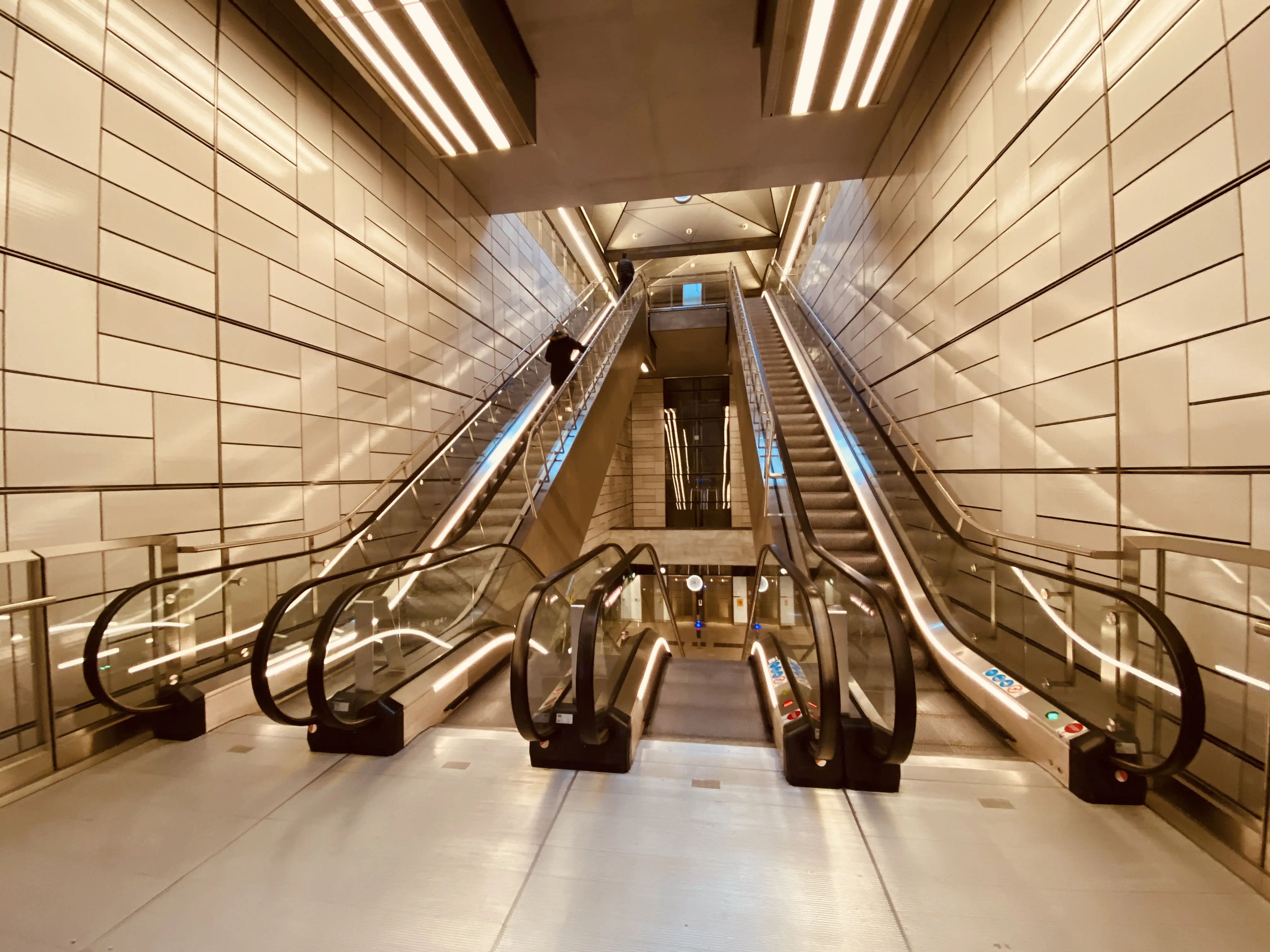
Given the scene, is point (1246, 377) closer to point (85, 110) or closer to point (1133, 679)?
point (1133, 679)

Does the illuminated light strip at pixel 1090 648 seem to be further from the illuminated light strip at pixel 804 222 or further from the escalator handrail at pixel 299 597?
A: the illuminated light strip at pixel 804 222

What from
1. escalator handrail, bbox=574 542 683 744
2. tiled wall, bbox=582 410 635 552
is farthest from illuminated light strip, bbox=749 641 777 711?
tiled wall, bbox=582 410 635 552

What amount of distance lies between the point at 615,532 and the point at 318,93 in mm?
12196

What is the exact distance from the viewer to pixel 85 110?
3.12 metres

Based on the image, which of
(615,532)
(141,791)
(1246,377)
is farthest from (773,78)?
(615,532)

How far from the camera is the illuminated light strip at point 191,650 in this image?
2.80 metres

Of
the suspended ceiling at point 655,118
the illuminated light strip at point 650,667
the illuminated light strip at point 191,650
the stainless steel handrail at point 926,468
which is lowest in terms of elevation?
the illuminated light strip at point 650,667

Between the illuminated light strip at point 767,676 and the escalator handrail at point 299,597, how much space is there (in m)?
2.49

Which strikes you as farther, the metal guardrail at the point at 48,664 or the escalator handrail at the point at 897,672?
the metal guardrail at the point at 48,664

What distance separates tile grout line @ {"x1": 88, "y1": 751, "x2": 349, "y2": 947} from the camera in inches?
60.5

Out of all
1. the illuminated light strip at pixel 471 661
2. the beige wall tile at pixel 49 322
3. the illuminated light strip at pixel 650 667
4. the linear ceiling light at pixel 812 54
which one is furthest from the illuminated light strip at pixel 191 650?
the linear ceiling light at pixel 812 54

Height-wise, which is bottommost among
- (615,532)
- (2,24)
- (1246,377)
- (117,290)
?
(615,532)

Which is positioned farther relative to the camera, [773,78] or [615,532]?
[615,532]

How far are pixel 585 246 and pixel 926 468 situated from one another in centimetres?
1248
